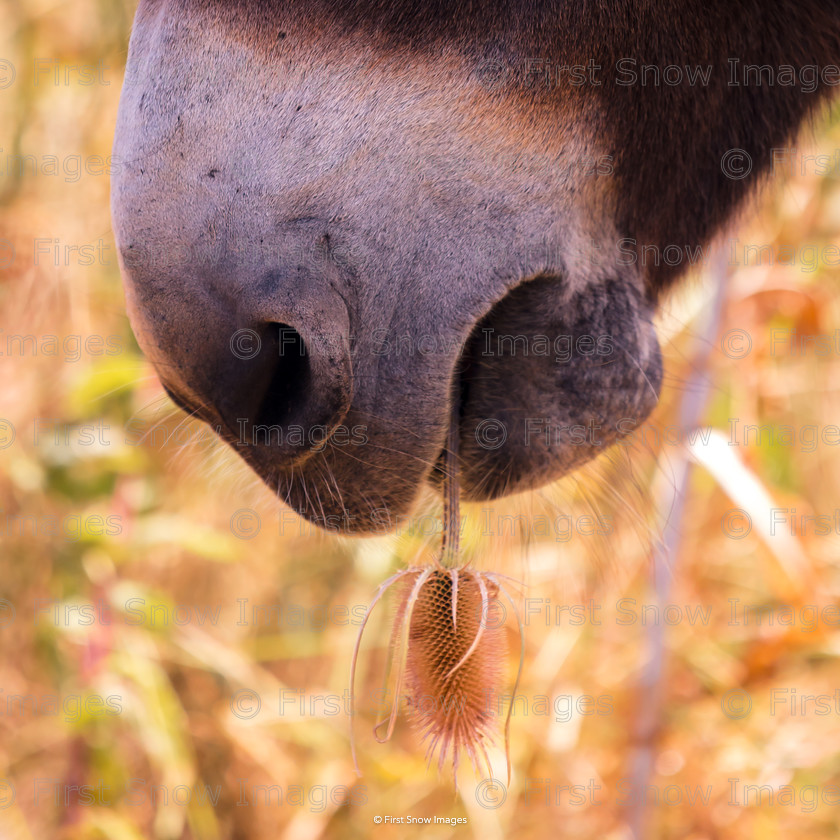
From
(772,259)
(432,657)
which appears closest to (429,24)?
(432,657)

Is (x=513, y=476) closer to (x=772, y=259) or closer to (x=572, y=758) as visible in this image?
(x=572, y=758)

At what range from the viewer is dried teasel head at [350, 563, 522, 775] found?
0.85 m

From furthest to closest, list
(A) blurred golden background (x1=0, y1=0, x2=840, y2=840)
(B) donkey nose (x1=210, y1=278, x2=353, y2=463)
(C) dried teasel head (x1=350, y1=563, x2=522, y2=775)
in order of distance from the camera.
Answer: (A) blurred golden background (x1=0, y1=0, x2=840, y2=840)
(C) dried teasel head (x1=350, y1=563, x2=522, y2=775)
(B) donkey nose (x1=210, y1=278, x2=353, y2=463)

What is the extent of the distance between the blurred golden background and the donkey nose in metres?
0.74

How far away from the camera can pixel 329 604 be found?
2314 mm

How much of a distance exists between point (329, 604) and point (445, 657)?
1.50 metres

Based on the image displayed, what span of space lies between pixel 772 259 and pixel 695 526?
676 millimetres

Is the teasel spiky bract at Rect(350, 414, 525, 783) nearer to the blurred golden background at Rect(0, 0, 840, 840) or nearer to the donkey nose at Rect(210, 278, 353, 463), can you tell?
the donkey nose at Rect(210, 278, 353, 463)

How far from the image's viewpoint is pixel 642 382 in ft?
3.00

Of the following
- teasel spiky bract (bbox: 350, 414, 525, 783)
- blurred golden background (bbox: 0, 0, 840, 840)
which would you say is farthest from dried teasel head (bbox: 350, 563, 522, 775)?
blurred golden background (bbox: 0, 0, 840, 840)

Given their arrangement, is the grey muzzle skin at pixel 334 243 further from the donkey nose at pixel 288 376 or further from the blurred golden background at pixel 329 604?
the blurred golden background at pixel 329 604

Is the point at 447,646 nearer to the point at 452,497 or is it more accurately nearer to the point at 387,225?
the point at 452,497

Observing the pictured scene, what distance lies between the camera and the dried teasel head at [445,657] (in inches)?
33.5

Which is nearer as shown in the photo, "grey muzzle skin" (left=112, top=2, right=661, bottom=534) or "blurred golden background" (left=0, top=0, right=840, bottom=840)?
"grey muzzle skin" (left=112, top=2, right=661, bottom=534)
